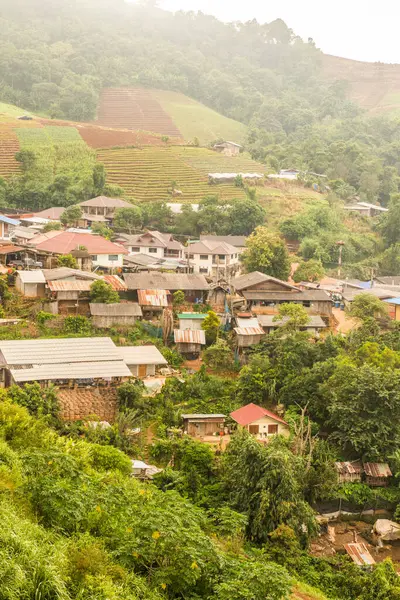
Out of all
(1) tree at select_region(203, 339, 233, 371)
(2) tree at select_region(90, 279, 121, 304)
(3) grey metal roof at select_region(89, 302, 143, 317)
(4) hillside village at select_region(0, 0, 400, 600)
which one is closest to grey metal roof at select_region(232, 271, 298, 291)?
(4) hillside village at select_region(0, 0, 400, 600)

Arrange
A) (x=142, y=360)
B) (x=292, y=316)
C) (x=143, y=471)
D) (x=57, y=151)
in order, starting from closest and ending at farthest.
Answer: (x=143, y=471) < (x=142, y=360) < (x=292, y=316) < (x=57, y=151)

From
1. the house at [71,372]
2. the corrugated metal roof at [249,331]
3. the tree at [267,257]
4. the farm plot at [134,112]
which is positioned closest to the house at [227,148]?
the farm plot at [134,112]

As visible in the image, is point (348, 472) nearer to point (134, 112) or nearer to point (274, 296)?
point (274, 296)

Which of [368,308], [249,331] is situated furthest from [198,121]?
[249,331]

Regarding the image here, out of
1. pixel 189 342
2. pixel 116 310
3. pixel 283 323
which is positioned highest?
pixel 116 310

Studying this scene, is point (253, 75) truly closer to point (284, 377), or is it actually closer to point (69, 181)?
point (69, 181)
